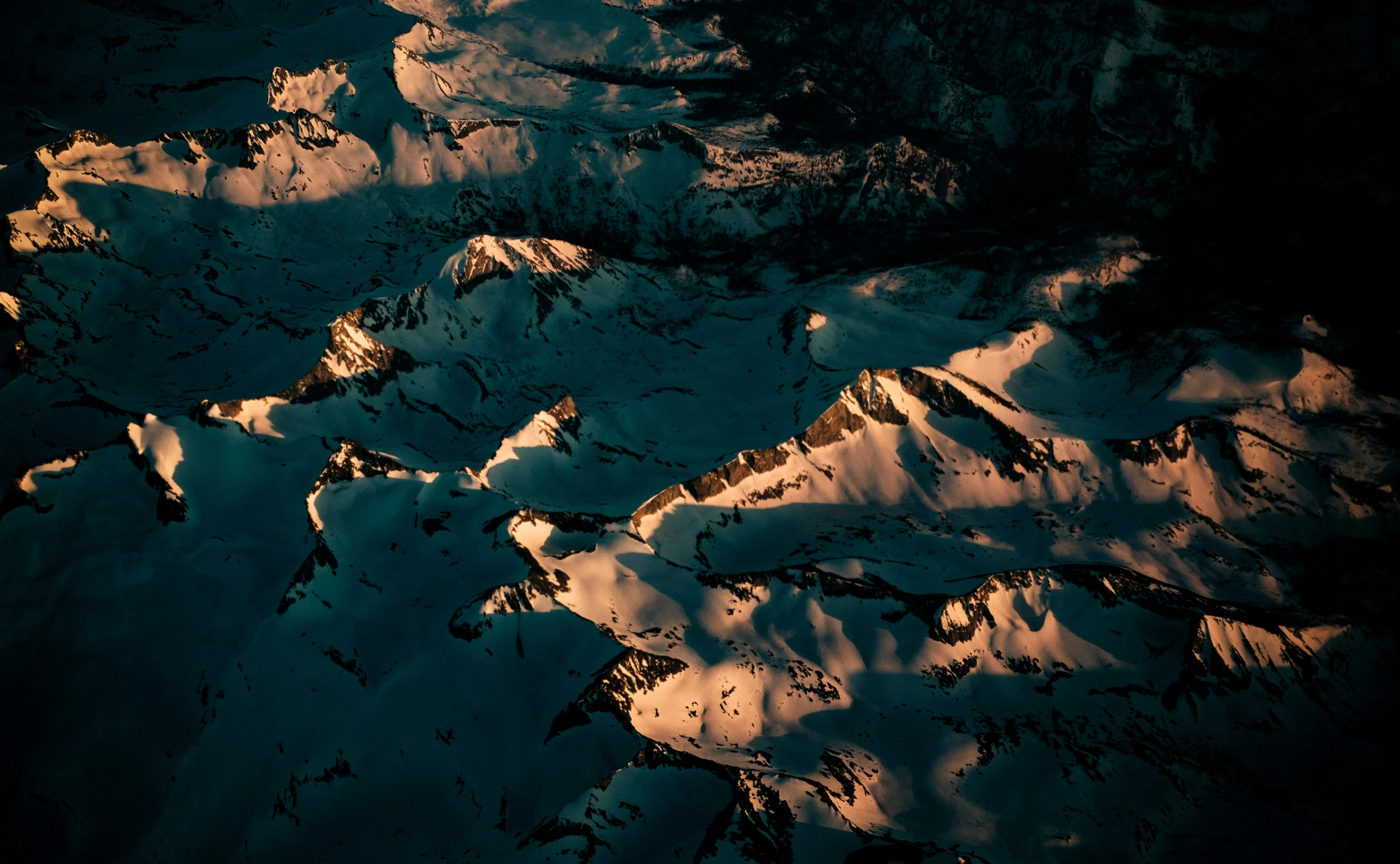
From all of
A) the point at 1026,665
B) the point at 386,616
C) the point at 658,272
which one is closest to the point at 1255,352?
the point at 1026,665

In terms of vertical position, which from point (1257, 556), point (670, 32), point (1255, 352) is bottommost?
point (1257, 556)

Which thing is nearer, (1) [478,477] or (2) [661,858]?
(2) [661,858]

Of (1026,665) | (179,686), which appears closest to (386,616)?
(179,686)

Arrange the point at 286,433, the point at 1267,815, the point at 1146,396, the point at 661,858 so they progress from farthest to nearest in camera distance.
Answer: the point at 1146,396 < the point at 286,433 < the point at 1267,815 < the point at 661,858

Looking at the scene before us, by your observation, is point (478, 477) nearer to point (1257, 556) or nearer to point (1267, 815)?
point (1267, 815)

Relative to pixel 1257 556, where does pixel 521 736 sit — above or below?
below

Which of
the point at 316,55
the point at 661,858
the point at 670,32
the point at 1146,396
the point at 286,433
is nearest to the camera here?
the point at 661,858
